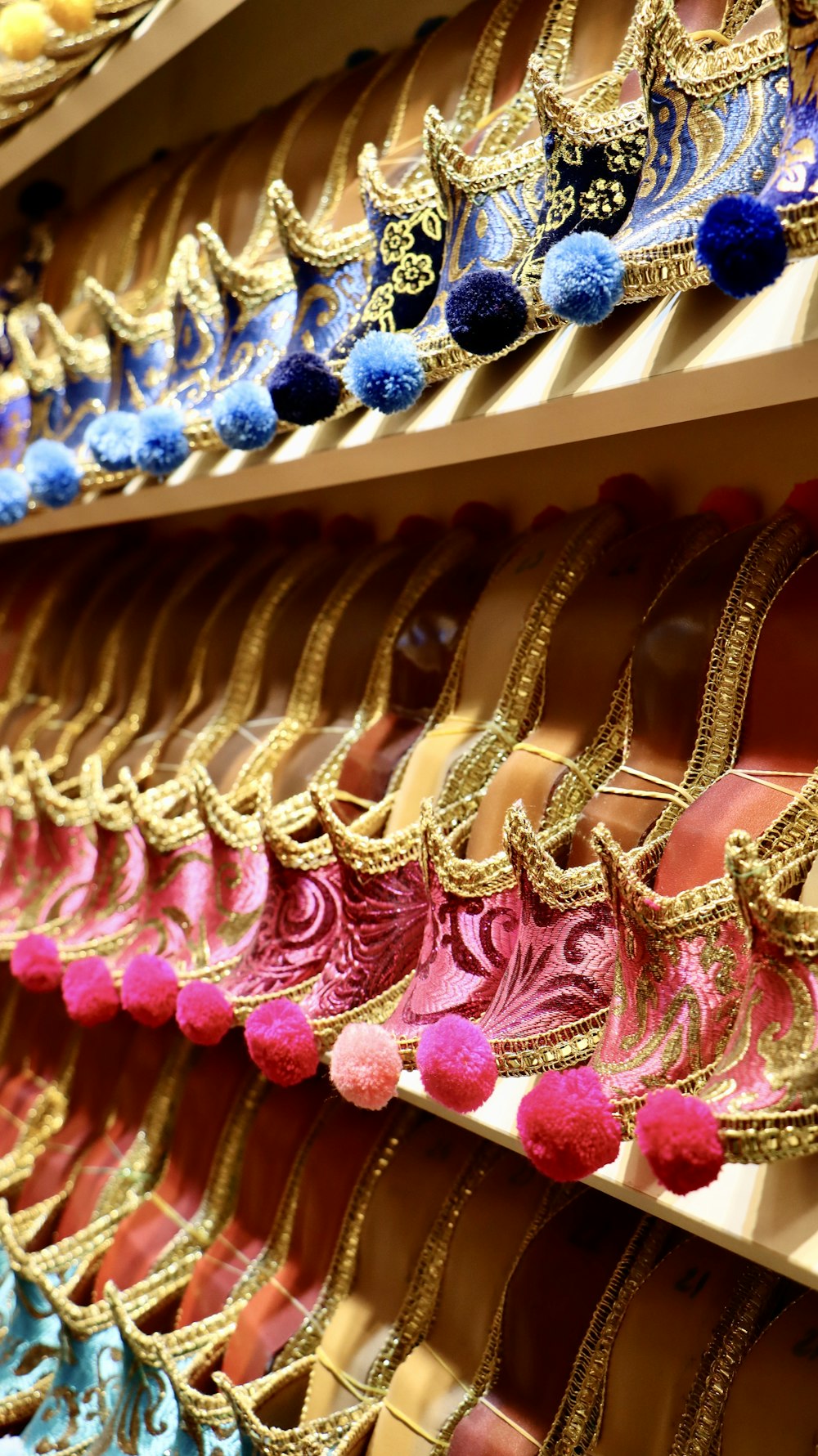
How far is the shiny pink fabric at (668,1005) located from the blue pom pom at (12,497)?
828 mm

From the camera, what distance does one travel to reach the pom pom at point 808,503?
2.40ft

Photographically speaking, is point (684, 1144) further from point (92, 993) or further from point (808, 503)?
point (92, 993)

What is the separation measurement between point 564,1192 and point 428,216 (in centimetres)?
66

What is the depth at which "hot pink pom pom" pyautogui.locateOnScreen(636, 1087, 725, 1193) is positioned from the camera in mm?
477

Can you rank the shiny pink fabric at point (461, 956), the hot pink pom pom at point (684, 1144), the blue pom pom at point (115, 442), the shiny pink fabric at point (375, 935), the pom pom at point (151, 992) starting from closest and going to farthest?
1. the hot pink pom pom at point (684, 1144)
2. the shiny pink fabric at point (461, 956)
3. the shiny pink fabric at point (375, 935)
4. the pom pom at point (151, 992)
5. the blue pom pom at point (115, 442)

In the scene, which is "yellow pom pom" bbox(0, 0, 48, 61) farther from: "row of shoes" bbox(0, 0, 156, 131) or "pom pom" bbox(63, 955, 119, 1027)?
"pom pom" bbox(63, 955, 119, 1027)

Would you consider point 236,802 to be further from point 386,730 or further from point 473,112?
Answer: point 473,112

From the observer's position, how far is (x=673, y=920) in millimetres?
581

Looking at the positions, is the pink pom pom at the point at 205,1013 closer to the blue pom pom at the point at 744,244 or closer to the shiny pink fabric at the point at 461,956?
Result: the shiny pink fabric at the point at 461,956

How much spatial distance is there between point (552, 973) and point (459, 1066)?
8 centimetres

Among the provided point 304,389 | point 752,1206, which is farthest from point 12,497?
point 752,1206

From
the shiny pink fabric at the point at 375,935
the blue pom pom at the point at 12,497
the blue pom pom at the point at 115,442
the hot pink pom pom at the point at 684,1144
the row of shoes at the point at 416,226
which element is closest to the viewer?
the hot pink pom pom at the point at 684,1144

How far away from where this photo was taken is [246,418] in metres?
0.88

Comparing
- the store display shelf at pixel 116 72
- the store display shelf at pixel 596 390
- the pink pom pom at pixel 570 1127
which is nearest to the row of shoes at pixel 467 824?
the pink pom pom at pixel 570 1127
